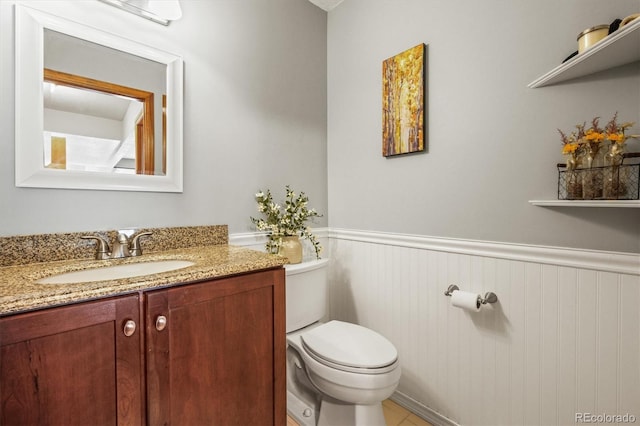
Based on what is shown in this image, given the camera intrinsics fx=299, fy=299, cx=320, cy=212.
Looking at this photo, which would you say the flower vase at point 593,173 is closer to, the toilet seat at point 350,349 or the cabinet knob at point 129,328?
the toilet seat at point 350,349

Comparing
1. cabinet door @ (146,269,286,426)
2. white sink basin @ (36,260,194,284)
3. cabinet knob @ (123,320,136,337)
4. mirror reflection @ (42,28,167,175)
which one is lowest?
cabinet door @ (146,269,286,426)

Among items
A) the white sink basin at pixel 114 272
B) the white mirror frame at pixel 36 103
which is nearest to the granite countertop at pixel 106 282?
the white sink basin at pixel 114 272

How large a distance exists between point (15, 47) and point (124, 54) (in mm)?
350

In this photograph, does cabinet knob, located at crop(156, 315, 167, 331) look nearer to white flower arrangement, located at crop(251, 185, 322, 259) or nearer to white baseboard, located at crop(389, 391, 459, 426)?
white flower arrangement, located at crop(251, 185, 322, 259)

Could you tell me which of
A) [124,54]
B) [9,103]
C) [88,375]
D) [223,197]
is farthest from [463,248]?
[9,103]

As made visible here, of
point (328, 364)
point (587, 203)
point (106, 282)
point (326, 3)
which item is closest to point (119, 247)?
point (106, 282)

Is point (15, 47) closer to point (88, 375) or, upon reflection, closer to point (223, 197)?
point (223, 197)

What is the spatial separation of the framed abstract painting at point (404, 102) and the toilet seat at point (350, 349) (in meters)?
0.98

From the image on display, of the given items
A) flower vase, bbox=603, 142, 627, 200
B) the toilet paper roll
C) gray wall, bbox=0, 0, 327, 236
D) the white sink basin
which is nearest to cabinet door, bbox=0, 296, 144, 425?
the white sink basin

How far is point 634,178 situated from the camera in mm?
948

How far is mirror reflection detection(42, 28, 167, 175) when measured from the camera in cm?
116

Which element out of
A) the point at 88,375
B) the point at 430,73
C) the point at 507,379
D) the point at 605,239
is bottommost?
the point at 507,379

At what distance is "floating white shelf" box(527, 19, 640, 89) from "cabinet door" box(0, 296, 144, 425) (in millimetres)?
1521

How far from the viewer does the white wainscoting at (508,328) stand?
105 cm
